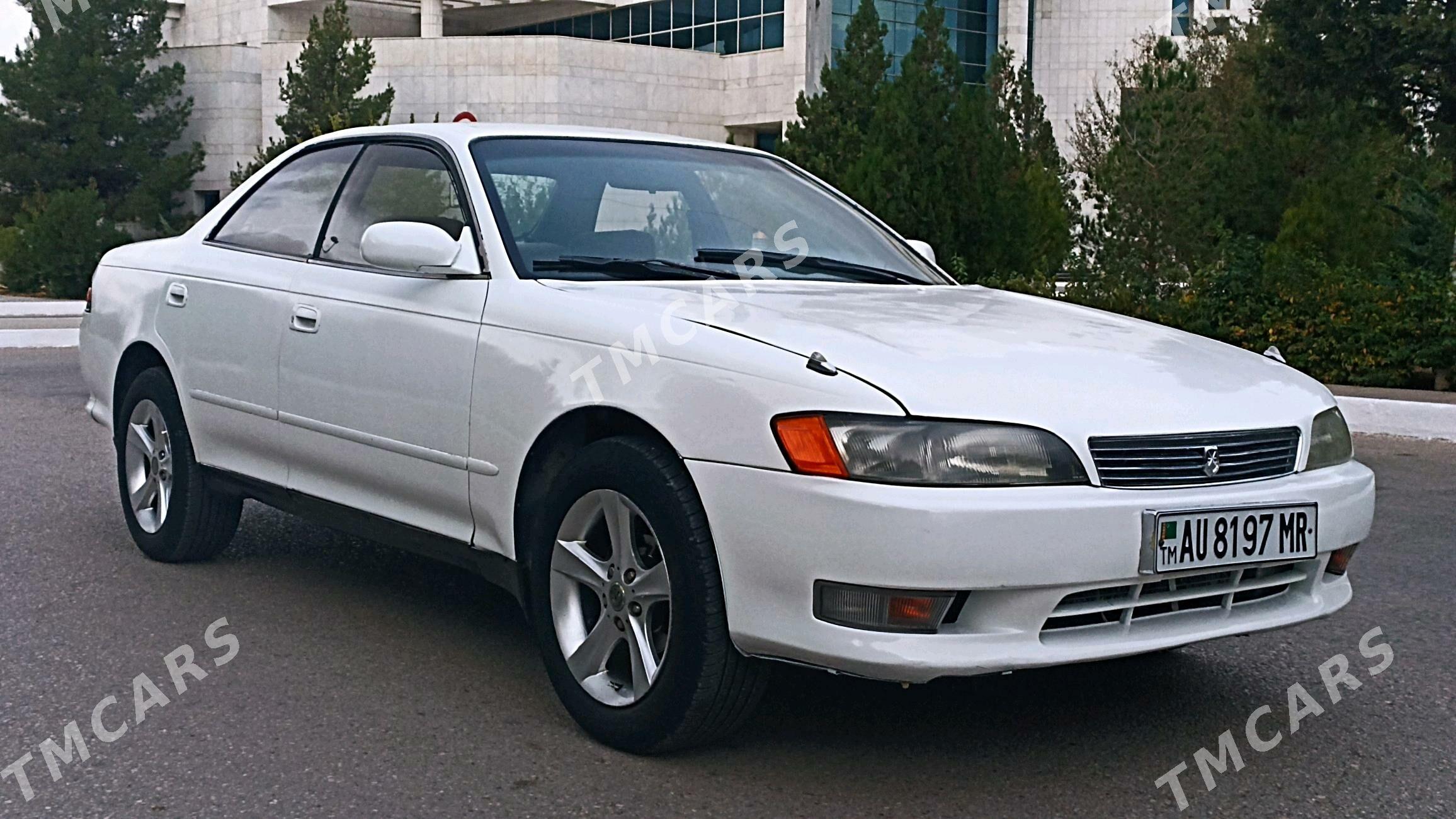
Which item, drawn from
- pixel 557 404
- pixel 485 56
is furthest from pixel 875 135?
pixel 485 56

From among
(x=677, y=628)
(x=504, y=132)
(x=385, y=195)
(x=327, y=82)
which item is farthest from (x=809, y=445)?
(x=327, y=82)

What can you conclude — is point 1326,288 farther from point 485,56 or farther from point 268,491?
point 485,56

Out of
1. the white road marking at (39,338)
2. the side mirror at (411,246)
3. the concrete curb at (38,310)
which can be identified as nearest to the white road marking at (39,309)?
the concrete curb at (38,310)

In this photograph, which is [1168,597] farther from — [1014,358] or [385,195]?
[385,195]

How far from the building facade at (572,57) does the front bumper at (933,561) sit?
50578 mm

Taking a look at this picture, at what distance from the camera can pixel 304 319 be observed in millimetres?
5125

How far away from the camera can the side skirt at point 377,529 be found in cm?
447

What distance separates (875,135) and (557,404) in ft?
43.2

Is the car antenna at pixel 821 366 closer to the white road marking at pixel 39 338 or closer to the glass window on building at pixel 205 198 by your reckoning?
the white road marking at pixel 39 338

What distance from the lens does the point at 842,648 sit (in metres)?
3.54

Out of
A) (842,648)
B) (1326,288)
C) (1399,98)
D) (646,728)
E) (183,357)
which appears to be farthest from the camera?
(1399,98)

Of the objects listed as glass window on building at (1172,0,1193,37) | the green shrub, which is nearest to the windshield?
the green shrub

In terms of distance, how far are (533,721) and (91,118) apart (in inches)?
2046

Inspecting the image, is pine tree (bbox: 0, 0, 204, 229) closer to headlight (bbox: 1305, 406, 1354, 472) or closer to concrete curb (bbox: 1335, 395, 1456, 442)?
concrete curb (bbox: 1335, 395, 1456, 442)
